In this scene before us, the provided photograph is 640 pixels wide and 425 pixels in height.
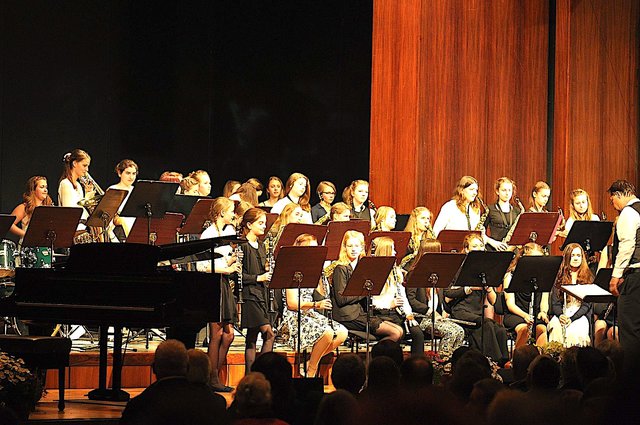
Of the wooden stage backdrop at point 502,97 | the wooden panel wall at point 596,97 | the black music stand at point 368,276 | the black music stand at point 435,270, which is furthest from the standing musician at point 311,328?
the wooden panel wall at point 596,97

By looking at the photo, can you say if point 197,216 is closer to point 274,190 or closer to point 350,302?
point 350,302

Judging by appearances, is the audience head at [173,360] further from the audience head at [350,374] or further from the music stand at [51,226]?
the music stand at [51,226]

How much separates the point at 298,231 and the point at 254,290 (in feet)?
1.73

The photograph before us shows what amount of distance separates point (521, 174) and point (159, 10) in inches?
189

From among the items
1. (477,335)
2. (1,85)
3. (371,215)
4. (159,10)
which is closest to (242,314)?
(477,335)

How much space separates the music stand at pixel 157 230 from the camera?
7.30 meters

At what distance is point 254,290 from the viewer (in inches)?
266

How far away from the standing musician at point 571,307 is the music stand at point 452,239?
76 cm

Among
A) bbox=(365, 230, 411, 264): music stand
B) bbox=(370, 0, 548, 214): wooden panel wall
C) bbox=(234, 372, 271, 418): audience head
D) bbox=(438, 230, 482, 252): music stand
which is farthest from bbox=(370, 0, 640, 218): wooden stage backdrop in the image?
bbox=(234, 372, 271, 418): audience head

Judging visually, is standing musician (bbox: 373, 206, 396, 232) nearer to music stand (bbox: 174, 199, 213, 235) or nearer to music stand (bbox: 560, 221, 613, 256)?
music stand (bbox: 560, 221, 613, 256)

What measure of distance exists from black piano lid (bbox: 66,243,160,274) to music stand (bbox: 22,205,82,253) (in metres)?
1.19

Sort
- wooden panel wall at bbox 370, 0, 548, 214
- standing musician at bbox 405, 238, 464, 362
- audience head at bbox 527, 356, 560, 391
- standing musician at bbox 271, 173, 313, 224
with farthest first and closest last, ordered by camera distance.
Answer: wooden panel wall at bbox 370, 0, 548, 214 < standing musician at bbox 271, 173, 313, 224 < standing musician at bbox 405, 238, 464, 362 < audience head at bbox 527, 356, 560, 391

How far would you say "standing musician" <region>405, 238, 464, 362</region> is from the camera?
7.45 m

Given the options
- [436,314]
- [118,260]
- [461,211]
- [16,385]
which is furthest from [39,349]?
[461,211]
